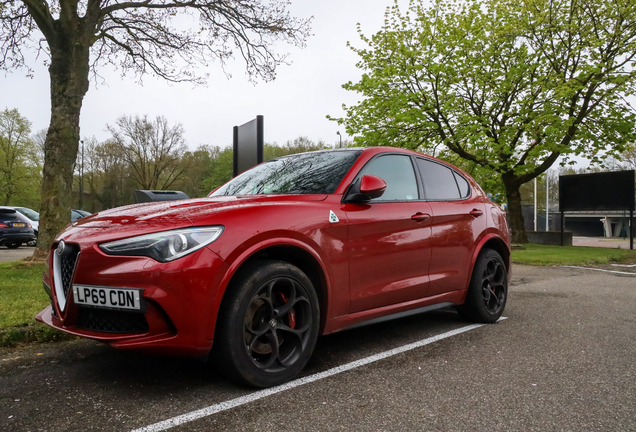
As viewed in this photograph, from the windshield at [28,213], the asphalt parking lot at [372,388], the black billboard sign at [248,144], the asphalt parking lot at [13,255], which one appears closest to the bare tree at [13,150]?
the windshield at [28,213]

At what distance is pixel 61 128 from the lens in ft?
31.4

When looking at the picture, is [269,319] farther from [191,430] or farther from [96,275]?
[96,275]

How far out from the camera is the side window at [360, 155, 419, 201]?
4148 millimetres

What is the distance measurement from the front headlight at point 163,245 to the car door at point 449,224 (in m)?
2.27

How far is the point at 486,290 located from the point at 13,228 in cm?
1816

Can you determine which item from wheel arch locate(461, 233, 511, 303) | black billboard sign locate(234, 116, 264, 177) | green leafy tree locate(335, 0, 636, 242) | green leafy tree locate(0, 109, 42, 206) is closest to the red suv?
wheel arch locate(461, 233, 511, 303)

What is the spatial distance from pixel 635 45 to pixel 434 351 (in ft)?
61.0

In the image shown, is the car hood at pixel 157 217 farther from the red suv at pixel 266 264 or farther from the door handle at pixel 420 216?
the door handle at pixel 420 216

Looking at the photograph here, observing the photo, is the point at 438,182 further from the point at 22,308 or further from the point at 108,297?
the point at 22,308

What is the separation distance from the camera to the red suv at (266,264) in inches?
111

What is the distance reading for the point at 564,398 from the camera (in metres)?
3.00

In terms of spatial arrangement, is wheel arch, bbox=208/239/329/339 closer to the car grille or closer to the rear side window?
the car grille

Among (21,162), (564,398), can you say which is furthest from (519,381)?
(21,162)

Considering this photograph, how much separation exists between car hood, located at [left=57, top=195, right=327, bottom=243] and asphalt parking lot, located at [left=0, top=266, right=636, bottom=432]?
0.94 m
